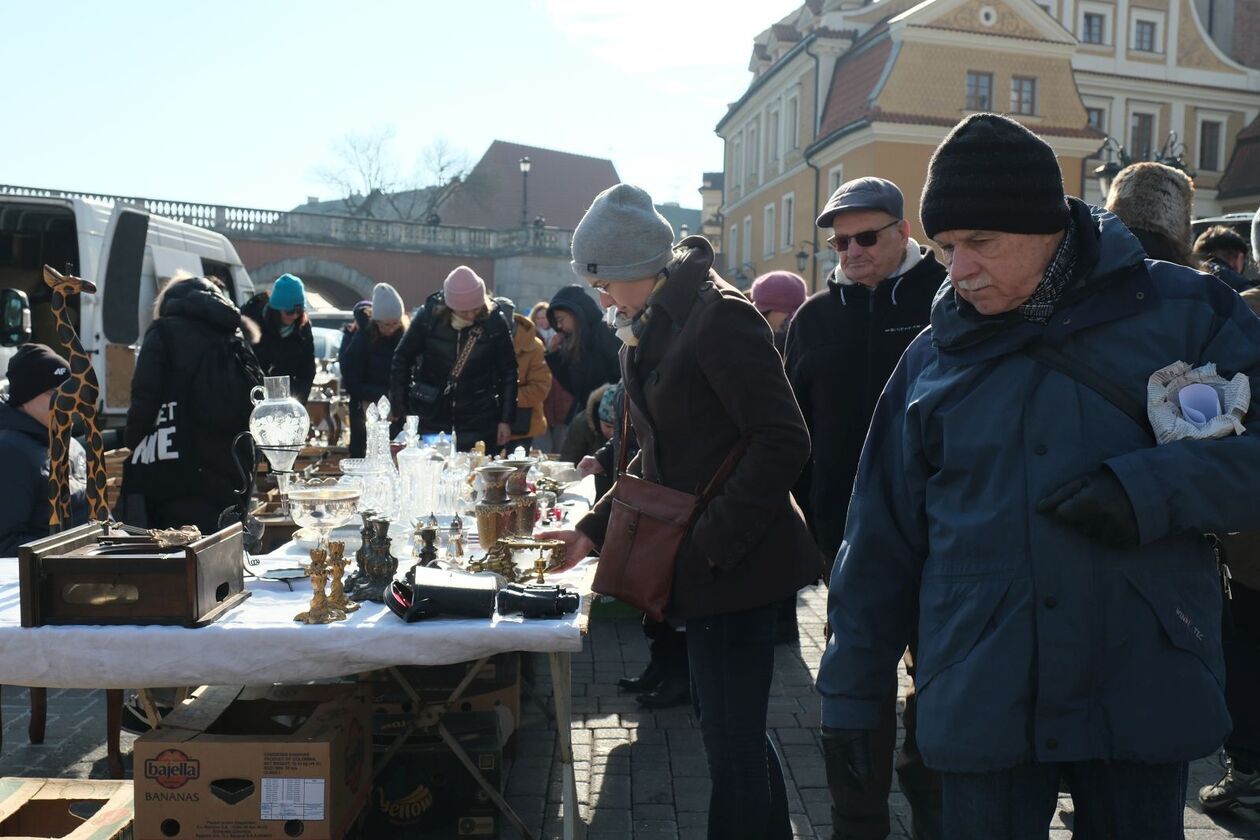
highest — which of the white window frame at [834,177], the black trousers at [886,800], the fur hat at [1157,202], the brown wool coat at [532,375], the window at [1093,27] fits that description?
the window at [1093,27]

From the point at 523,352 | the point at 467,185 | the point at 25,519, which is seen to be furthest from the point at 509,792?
the point at 467,185

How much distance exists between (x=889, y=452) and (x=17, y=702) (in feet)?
14.5

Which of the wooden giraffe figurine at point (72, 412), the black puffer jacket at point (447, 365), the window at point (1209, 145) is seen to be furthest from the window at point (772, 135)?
the wooden giraffe figurine at point (72, 412)

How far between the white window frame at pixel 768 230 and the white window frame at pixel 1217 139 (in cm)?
1354

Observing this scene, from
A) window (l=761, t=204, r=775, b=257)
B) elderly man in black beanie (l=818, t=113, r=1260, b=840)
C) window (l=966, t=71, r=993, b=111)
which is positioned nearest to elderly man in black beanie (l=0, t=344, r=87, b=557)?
elderly man in black beanie (l=818, t=113, r=1260, b=840)

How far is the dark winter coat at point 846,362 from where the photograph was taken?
145 inches

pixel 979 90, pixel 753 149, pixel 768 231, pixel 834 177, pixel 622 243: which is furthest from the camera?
pixel 753 149

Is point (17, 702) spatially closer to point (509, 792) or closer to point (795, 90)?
point (509, 792)

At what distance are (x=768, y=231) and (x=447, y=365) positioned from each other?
31.2 meters

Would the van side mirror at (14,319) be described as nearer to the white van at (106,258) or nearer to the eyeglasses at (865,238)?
the white van at (106,258)

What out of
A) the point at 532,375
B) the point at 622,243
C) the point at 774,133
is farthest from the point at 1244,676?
the point at 774,133

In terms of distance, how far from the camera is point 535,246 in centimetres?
3756

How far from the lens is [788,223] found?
34.2 m

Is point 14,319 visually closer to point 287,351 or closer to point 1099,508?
point 287,351
